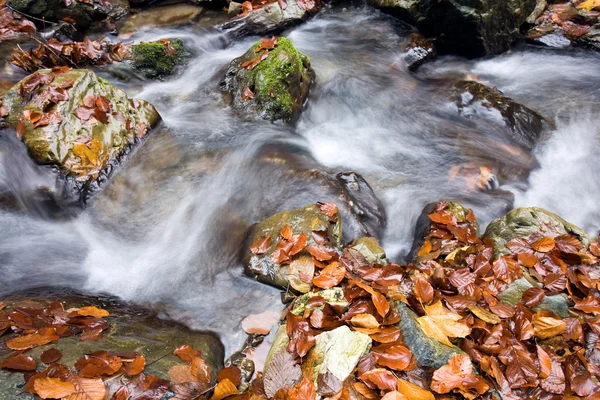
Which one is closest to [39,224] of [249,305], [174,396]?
[249,305]

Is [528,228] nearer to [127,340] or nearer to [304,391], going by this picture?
[304,391]

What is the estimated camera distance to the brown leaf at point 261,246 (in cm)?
402

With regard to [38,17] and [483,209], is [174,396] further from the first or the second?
[38,17]

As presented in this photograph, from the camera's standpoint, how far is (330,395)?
252 cm

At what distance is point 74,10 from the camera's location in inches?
325

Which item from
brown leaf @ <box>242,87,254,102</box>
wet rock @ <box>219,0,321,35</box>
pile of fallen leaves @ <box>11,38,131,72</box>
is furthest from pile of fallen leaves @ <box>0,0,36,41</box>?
brown leaf @ <box>242,87,254,102</box>

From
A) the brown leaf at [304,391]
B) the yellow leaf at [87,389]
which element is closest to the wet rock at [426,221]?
the brown leaf at [304,391]

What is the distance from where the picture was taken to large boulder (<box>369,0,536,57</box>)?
7.52 m

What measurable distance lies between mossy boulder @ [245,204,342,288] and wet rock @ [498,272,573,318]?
1649mm

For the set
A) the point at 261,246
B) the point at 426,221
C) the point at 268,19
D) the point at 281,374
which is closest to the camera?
the point at 281,374

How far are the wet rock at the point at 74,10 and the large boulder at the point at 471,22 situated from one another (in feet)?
22.7

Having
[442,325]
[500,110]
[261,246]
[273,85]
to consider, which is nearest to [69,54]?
[273,85]

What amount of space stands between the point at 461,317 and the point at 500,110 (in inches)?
188

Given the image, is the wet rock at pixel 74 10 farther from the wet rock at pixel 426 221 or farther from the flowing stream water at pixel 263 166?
the wet rock at pixel 426 221
